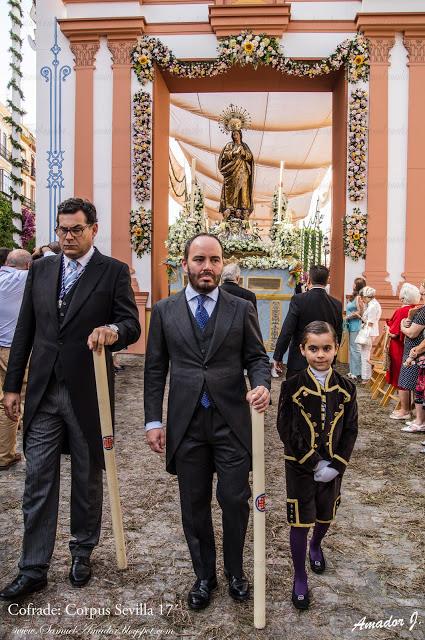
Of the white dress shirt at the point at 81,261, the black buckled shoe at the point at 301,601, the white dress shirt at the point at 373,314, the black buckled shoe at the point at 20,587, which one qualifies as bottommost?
the black buckled shoe at the point at 301,601

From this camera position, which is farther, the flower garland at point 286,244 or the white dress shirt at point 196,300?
the flower garland at point 286,244

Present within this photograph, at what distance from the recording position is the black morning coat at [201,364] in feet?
10.1

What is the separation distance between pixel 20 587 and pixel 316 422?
1770mm

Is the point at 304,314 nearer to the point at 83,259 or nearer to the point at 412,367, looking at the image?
the point at 412,367

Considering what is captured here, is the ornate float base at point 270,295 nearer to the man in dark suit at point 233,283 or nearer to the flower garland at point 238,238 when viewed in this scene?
the flower garland at point 238,238

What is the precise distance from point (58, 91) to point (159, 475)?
32.4 feet

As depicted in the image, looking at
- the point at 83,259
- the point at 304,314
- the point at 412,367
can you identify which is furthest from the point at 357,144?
the point at 83,259

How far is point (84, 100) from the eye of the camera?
1251 cm

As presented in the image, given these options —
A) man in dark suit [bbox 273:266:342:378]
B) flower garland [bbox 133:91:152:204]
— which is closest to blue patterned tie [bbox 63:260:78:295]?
man in dark suit [bbox 273:266:342:378]

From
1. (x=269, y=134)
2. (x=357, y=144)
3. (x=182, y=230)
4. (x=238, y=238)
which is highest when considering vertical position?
(x=269, y=134)

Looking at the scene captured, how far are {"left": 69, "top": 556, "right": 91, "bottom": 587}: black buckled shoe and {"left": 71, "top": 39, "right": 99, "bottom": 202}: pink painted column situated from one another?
406 inches

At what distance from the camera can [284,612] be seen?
3.10 meters

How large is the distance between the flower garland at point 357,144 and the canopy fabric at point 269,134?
3.54m

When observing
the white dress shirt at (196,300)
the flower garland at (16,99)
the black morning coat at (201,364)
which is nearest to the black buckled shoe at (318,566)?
the black morning coat at (201,364)
